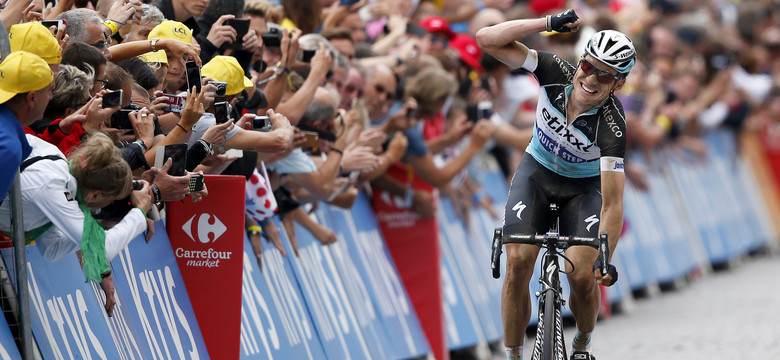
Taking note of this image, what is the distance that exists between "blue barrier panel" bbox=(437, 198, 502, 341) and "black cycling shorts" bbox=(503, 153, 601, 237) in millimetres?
3612

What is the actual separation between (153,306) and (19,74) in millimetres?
1828

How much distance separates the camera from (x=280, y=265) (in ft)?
28.6

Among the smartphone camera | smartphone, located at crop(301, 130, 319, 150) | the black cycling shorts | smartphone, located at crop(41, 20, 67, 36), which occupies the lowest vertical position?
the black cycling shorts

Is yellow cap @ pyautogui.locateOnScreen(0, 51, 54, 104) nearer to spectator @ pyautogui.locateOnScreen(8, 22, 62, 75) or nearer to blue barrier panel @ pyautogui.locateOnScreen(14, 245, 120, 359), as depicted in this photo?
spectator @ pyautogui.locateOnScreen(8, 22, 62, 75)

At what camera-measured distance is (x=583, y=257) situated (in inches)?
313

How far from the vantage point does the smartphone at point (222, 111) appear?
7020 mm

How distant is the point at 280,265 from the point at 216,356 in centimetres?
153

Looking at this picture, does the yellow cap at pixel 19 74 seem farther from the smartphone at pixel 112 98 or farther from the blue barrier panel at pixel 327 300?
the blue barrier panel at pixel 327 300

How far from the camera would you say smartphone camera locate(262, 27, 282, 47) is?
8516 mm

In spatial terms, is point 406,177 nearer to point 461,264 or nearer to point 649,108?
point 461,264

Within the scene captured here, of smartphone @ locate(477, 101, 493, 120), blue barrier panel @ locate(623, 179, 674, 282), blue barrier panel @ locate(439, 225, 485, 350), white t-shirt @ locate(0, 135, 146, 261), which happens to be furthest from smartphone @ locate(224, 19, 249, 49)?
blue barrier panel @ locate(623, 179, 674, 282)

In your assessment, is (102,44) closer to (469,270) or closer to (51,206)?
(51,206)

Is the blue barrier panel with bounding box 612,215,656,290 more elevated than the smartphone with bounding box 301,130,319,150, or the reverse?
the smartphone with bounding box 301,130,319,150

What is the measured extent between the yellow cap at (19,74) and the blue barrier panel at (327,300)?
363 cm
